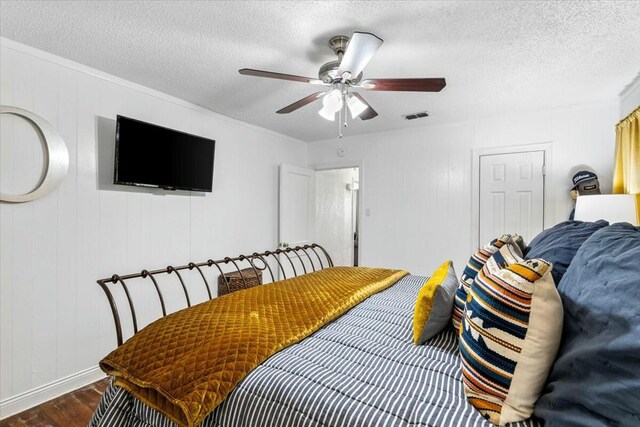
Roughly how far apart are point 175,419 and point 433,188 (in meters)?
3.56

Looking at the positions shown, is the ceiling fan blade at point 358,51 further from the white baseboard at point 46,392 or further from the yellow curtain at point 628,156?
the white baseboard at point 46,392

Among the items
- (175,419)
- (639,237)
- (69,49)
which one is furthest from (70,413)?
(639,237)

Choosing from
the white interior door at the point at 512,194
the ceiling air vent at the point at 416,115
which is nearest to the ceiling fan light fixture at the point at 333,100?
the ceiling air vent at the point at 416,115

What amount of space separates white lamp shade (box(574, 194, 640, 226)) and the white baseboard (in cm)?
399

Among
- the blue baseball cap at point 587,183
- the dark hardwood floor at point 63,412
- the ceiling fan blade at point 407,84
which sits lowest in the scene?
the dark hardwood floor at point 63,412

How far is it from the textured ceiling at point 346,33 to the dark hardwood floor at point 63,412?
246 cm

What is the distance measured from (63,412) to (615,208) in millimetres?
4017

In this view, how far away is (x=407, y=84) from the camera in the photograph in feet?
6.27

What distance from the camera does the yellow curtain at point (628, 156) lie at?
7.75 ft

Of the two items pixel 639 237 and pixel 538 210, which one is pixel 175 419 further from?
pixel 538 210

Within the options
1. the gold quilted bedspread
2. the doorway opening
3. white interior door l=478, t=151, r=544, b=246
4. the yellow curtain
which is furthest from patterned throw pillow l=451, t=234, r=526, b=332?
the doorway opening

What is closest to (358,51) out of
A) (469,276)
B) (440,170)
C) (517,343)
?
(469,276)

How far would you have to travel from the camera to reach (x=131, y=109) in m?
2.71

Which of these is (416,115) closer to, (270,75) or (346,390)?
(270,75)
